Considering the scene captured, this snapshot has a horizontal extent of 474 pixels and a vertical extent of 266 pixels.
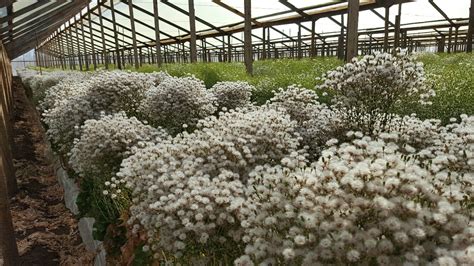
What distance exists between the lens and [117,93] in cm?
817

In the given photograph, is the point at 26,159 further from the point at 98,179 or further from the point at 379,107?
the point at 379,107

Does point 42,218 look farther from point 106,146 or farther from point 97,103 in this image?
point 106,146

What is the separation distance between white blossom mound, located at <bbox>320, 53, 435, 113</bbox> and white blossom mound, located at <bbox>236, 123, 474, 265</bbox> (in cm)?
191

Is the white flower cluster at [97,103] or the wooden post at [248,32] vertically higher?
the wooden post at [248,32]

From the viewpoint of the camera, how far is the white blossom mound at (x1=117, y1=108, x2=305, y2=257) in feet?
8.96

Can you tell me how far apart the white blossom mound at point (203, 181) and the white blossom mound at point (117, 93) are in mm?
3997

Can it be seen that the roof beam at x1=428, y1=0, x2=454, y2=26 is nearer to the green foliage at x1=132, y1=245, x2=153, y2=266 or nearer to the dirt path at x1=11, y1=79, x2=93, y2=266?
the dirt path at x1=11, y1=79, x2=93, y2=266

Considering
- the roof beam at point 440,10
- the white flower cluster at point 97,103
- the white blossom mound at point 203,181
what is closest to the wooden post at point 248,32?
the white flower cluster at point 97,103

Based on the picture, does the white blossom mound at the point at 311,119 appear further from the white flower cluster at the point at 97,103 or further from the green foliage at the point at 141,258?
the white flower cluster at the point at 97,103

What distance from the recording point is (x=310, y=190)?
230 cm

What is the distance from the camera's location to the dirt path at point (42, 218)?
6.51m

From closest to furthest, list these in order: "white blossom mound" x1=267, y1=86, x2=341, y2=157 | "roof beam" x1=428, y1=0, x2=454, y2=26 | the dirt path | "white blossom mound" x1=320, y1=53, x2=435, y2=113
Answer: "white blossom mound" x1=320, y1=53, x2=435, y2=113 < "white blossom mound" x1=267, y1=86, x2=341, y2=157 < the dirt path < "roof beam" x1=428, y1=0, x2=454, y2=26

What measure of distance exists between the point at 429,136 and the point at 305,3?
14.1 metres

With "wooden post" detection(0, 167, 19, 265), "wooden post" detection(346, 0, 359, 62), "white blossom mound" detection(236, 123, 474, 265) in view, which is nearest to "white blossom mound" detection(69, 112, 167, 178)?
"wooden post" detection(0, 167, 19, 265)
